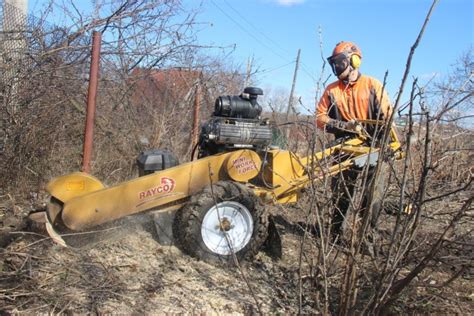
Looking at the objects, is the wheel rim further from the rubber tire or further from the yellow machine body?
the yellow machine body

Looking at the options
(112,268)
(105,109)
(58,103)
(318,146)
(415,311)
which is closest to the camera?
(415,311)

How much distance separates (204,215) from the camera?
453 centimetres

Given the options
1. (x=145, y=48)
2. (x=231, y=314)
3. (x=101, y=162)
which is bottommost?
(x=231, y=314)

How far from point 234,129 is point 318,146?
1.20 metres

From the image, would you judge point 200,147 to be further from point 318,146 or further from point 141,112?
point 141,112

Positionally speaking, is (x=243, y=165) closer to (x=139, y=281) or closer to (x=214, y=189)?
(x=214, y=189)

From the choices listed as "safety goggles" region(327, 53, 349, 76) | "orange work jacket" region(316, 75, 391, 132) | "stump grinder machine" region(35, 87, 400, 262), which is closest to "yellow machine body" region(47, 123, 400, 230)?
"stump grinder machine" region(35, 87, 400, 262)

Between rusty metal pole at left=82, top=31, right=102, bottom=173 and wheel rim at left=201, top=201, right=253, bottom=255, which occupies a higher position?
rusty metal pole at left=82, top=31, right=102, bottom=173

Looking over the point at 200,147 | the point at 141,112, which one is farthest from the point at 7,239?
the point at 141,112

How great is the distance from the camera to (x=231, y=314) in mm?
3674

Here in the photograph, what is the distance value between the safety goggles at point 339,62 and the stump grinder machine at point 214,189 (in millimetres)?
1017

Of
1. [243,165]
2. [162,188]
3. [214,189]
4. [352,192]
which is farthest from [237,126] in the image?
[352,192]

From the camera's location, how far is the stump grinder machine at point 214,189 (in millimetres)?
4504

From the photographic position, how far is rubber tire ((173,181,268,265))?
14.8ft
